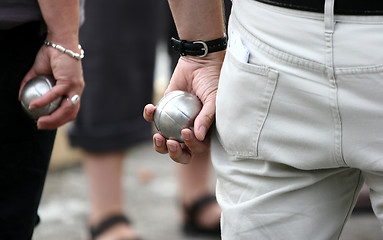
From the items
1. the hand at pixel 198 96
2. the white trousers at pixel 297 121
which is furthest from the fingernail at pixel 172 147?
the white trousers at pixel 297 121

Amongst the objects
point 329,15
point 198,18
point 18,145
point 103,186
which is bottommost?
point 103,186

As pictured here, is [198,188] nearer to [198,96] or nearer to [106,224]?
[106,224]

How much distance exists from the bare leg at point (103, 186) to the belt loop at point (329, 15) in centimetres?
209

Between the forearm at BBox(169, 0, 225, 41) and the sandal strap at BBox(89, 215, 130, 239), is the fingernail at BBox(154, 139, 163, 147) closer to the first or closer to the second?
the forearm at BBox(169, 0, 225, 41)

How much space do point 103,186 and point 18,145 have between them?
1447 mm

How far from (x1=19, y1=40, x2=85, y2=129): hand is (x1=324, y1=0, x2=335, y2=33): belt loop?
31.7 inches

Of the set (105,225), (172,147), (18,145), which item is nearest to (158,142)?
(172,147)

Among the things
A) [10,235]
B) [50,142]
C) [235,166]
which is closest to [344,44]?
[235,166]

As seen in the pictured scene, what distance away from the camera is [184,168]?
3604mm

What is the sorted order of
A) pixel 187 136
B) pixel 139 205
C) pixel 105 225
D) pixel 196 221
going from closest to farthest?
pixel 187 136
pixel 105 225
pixel 196 221
pixel 139 205

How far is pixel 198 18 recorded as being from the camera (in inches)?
69.8

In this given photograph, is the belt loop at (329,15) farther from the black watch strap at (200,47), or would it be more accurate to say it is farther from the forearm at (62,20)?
the forearm at (62,20)

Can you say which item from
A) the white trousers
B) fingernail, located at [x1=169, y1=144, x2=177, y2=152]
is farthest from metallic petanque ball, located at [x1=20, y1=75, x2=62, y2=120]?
the white trousers

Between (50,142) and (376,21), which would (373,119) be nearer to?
(376,21)
